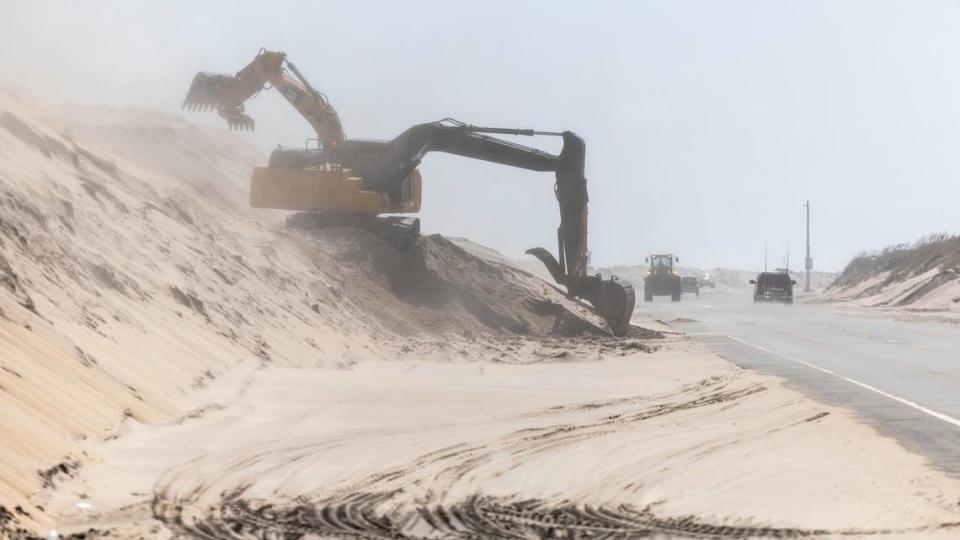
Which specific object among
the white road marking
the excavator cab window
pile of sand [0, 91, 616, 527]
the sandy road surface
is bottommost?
the sandy road surface

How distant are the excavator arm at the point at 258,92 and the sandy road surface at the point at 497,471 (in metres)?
18.2

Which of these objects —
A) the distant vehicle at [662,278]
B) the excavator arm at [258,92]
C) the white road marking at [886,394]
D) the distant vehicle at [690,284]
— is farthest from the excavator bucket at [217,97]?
the distant vehicle at [690,284]

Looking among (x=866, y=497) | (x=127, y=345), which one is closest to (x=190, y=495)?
(x=866, y=497)

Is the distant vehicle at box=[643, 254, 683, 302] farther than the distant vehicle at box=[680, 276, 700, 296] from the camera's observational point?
No

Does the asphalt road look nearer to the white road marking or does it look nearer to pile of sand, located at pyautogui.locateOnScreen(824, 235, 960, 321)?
the white road marking

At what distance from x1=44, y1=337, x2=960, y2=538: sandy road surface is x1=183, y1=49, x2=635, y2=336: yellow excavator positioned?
16.8 metres

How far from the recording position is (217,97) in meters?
34.2

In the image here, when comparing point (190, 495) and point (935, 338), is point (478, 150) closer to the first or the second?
point (935, 338)

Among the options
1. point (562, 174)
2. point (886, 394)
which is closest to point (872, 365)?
point (886, 394)

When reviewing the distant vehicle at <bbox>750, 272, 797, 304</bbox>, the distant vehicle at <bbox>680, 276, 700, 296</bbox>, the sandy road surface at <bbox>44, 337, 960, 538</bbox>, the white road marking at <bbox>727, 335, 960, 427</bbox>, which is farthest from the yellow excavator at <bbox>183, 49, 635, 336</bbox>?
the distant vehicle at <bbox>680, 276, 700, 296</bbox>

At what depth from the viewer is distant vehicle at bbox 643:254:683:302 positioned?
261ft

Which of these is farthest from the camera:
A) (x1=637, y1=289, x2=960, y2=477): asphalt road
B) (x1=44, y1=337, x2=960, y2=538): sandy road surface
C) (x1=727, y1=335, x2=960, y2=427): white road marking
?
(x1=727, y1=335, x2=960, y2=427): white road marking

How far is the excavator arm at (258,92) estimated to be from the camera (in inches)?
1346

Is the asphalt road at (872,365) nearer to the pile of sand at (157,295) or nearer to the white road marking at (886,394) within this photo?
the white road marking at (886,394)
